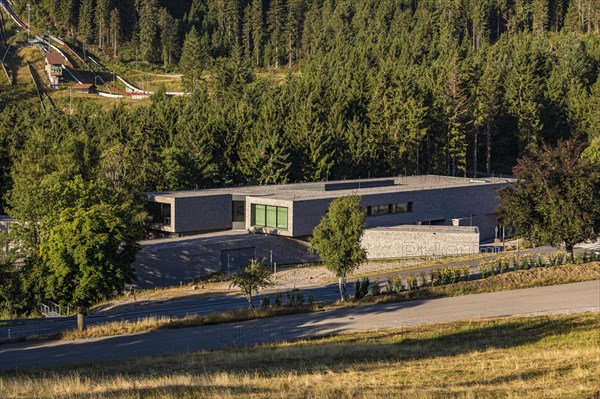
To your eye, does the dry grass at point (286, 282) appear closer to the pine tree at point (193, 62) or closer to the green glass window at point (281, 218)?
the green glass window at point (281, 218)

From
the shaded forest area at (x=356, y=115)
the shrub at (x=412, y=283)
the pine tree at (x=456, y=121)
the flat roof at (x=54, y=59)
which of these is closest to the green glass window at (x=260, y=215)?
the shaded forest area at (x=356, y=115)

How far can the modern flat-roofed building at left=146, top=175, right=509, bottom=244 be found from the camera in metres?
57.7

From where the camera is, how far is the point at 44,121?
291ft

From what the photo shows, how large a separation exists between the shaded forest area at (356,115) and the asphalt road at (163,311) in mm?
11310

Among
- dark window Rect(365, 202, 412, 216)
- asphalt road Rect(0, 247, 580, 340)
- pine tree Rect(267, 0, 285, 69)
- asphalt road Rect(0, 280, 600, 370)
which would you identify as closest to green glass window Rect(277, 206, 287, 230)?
dark window Rect(365, 202, 412, 216)

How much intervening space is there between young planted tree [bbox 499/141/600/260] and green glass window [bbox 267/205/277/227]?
1713cm

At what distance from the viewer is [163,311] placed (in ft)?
138

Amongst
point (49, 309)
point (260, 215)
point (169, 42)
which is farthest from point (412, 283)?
point (169, 42)

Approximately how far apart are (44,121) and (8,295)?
51374mm

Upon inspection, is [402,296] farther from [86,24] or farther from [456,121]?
[86,24]

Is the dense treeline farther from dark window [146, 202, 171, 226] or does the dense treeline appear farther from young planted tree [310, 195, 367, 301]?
young planted tree [310, 195, 367, 301]

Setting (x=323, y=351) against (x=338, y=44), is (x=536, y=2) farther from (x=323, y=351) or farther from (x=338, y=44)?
(x=323, y=351)

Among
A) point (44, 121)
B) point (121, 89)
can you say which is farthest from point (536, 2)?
point (44, 121)

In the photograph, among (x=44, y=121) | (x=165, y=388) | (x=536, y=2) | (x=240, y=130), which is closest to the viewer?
(x=165, y=388)
